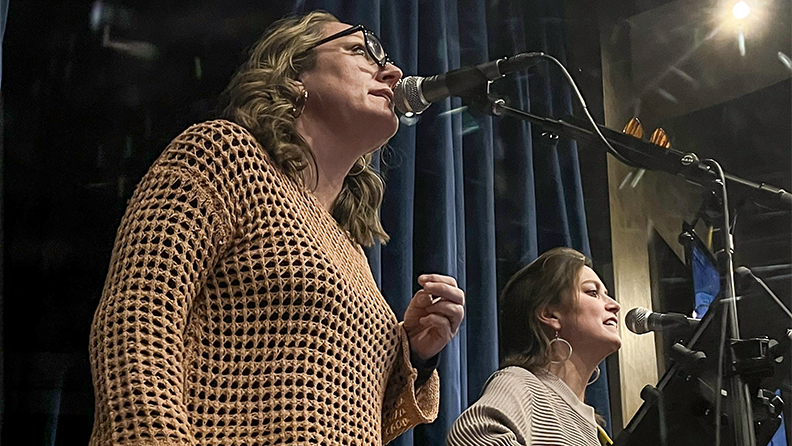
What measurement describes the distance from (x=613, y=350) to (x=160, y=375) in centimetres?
59

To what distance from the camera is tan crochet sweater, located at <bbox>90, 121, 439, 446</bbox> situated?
2.29 feet

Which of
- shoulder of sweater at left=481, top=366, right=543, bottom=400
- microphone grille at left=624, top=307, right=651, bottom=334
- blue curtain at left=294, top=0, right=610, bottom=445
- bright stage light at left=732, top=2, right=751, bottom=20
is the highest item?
bright stage light at left=732, top=2, right=751, bottom=20

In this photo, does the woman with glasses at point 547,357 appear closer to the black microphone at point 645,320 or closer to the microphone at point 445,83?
the black microphone at point 645,320

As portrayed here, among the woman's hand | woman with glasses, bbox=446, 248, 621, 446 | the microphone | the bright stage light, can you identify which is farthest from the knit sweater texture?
the bright stage light

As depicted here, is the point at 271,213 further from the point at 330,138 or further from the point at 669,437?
the point at 669,437

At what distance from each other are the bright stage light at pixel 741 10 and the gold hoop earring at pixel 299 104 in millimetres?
719

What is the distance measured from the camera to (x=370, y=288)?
2.98 feet

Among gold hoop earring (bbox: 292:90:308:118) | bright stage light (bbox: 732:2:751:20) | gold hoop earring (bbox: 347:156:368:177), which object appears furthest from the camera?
bright stage light (bbox: 732:2:751:20)

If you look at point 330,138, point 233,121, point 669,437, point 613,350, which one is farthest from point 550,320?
point 233,121

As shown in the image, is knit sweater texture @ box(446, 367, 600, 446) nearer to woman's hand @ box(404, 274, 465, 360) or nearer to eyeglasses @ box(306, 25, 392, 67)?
woman's hand @ box(404, 274, 465, 360)

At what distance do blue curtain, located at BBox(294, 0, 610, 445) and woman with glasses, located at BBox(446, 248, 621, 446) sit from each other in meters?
0.04

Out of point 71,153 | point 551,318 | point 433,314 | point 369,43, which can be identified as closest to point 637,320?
point 551,318

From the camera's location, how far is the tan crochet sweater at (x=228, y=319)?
2.29ft

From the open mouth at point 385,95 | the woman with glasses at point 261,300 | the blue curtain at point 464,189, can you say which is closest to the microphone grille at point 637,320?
the blue curtain at point 464,189
